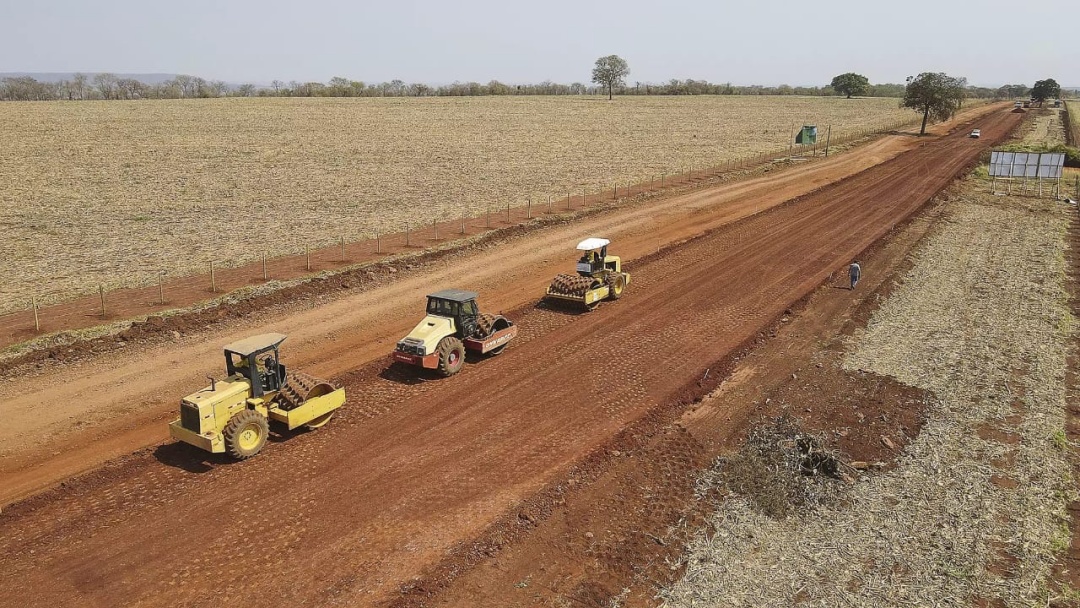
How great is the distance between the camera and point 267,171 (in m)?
55.3

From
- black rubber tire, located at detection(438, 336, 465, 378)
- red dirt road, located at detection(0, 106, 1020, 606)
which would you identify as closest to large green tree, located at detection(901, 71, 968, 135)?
red dirt road, located at detection(0, 106, 1020, 606)

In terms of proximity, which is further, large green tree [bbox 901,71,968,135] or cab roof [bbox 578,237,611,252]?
large green tree [bbox 901,71,968,135]

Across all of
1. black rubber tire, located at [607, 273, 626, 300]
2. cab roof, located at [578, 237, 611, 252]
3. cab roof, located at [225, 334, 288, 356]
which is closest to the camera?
cab roof, located at [225, 334, 288, 356]

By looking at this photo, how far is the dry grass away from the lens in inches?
467

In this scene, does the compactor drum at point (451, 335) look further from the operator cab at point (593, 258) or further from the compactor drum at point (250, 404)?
the operator cab at point (593, 258)

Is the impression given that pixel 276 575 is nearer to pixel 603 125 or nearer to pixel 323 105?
pixel 603 125

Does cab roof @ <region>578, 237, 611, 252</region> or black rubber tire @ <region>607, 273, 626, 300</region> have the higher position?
cab roof @ <region>578, 237, 611, 252</region>

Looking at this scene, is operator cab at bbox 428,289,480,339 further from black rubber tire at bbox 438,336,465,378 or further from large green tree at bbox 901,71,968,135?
large green tree at bbox 901,71,968,135

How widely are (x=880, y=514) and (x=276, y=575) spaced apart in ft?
38.5

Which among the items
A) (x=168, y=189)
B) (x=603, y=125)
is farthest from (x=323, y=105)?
(x=168, y=189)

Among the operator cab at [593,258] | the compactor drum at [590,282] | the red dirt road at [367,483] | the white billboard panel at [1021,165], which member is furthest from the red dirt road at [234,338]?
the white billboard panel at [1021,165]

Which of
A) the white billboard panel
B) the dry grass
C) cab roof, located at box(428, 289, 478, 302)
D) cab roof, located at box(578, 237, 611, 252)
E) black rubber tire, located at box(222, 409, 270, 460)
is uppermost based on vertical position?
the white billboard panel

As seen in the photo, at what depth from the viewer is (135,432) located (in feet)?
54.7

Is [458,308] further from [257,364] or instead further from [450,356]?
[257,364]
